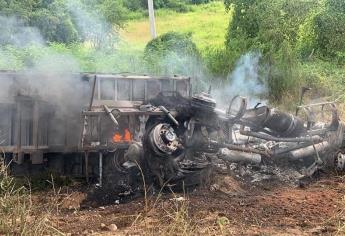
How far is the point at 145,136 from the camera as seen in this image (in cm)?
700

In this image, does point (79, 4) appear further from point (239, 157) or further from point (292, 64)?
point (239, 157)

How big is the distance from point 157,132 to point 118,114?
66cm

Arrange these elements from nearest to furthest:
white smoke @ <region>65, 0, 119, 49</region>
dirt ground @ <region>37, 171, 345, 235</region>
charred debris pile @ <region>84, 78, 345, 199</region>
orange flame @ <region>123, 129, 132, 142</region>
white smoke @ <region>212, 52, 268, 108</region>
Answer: dirt ground @ <region>37, 171, 345, 235</region> < charred debris pile @ <region>84, 78, 345, 199</region> < orange flame @ <region>123, 129, 132, 142</region> < white smoke @ <region>212, 52, 268, 108</region> < white smoke @ <region>65, 0, 119, 49</region>

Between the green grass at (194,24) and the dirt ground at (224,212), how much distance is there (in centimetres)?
1843

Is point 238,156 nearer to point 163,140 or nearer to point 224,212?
point 163,140

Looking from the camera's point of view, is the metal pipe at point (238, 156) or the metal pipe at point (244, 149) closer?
the metal pipe at point (244, 149)

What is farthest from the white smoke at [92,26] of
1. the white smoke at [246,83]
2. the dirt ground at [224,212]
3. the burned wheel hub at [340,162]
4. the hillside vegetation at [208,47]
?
the dirt ground at [224,212]

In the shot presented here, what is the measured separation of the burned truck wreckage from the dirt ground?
415 millimetres

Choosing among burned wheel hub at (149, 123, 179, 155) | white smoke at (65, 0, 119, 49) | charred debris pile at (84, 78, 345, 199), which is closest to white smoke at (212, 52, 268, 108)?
charred debris pile at (84, 78, 345, 199)

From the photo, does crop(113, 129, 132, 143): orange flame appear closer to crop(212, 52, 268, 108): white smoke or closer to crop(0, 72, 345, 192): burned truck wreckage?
crop(0, 72, 345, 192): burned truck wreckage

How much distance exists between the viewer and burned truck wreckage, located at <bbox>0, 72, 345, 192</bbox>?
7.11 m

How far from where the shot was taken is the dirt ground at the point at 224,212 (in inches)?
216

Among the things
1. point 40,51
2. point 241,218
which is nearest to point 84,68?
point 40,51

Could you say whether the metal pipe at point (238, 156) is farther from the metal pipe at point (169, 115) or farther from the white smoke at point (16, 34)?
the white smoke at point (16, 34)
